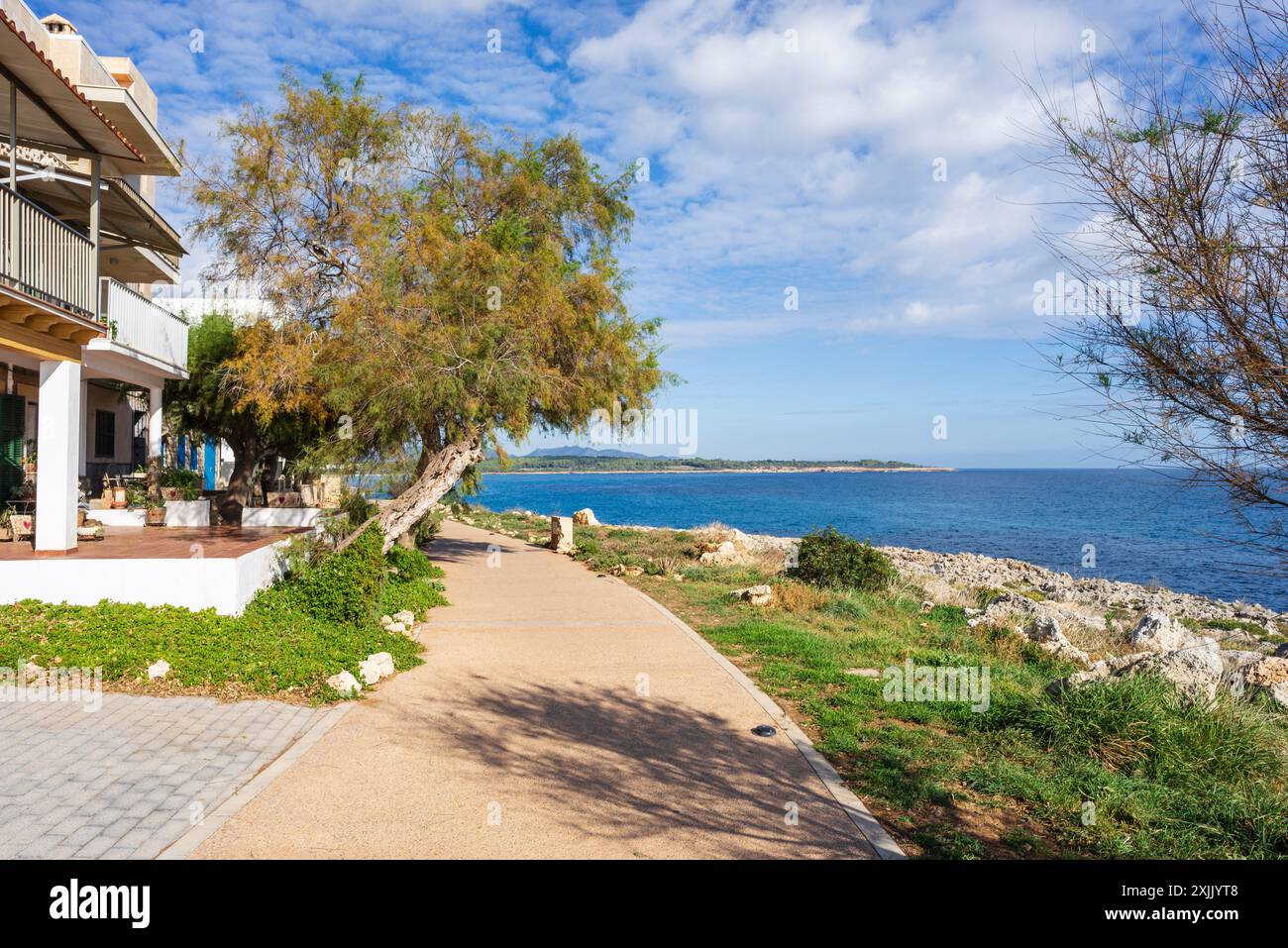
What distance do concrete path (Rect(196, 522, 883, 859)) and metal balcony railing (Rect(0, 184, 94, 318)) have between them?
666 cm

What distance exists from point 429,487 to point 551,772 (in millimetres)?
9391

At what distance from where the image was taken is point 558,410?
17625 mm

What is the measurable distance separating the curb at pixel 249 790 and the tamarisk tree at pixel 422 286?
7.00 metres

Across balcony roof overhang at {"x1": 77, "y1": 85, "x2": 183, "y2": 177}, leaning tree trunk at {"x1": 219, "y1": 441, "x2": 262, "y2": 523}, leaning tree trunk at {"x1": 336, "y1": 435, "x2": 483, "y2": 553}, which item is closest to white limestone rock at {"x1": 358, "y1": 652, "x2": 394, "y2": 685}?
leaning tree trunk at {"x1": 336, "y1": 435, "x2": 483, "y2": 553}

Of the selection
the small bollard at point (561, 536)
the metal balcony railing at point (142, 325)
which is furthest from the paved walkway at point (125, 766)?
the small bollard at point (561, 536)

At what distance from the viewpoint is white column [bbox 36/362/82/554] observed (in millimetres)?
10531

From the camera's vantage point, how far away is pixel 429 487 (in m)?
14.9

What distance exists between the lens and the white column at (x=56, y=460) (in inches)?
415

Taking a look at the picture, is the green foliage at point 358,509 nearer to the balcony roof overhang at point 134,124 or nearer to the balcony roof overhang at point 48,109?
the balcony roof overhang at point 48,109

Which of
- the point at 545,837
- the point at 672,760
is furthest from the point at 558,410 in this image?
the point at 545,837

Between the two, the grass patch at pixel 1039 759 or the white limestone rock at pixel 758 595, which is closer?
the grass patch at pixel 1039 759

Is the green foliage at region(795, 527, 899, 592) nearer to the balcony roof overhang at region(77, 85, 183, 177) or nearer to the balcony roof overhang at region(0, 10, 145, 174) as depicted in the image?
the balcony roof overhang at region(0, 10, 145, 174)
